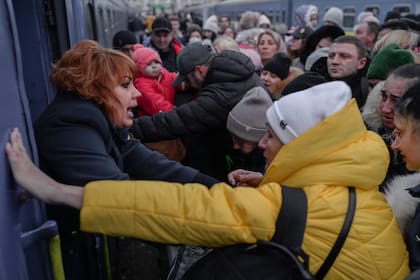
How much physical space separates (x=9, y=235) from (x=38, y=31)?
1.38 metres

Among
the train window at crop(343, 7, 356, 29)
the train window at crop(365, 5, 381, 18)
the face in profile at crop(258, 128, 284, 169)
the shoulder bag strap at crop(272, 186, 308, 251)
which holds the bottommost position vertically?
the train window at crop(343, 7, 356, 29)

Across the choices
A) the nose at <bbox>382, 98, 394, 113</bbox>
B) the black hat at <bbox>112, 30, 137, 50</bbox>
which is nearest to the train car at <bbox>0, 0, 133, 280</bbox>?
the nose at <bbox>382, 98, 394, 113</bbox>

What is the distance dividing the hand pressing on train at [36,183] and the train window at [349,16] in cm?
1142

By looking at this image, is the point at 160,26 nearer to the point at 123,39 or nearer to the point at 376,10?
the point at 123,39

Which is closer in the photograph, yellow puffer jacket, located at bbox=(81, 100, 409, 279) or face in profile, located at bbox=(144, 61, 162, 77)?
yellow puffer jacket, located at bbox=(81, 100, 409, 279)

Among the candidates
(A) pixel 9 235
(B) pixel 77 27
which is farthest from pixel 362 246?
(B) pixel 77 27

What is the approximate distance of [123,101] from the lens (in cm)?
181

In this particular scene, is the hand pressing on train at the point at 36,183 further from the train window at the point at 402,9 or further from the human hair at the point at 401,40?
the train window at the point at 402,9

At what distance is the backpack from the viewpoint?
1219mm

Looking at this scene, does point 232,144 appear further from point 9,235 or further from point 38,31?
point 9,235

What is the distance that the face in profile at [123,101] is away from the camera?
1785 mm

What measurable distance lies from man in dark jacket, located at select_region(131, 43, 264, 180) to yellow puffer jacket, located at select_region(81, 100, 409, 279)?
1300 mm

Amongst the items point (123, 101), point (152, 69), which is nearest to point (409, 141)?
point (123, 101)

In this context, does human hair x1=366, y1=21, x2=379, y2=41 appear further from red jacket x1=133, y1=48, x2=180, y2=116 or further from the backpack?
the backpack
